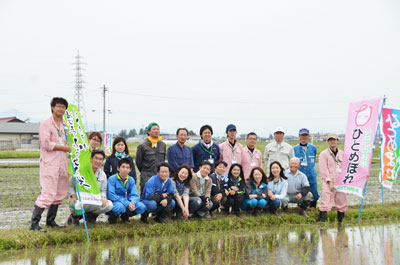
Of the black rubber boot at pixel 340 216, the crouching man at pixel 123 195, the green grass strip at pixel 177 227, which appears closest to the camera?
the green grass strip at pixel 177 227

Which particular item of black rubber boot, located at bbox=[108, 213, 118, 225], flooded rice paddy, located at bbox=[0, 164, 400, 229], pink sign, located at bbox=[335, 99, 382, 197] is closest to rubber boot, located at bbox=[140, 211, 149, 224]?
black rubber boot, located at bbox=[108, 213, 118, 225]

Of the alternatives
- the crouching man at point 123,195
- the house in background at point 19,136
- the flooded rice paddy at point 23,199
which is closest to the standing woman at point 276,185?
the crouching man at point 123,195

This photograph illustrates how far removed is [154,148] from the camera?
6352 millimetres

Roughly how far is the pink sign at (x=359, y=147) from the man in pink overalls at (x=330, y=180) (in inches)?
5.6

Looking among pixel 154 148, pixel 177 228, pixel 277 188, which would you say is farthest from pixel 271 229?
pixel 154 148

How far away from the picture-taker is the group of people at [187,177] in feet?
17.6

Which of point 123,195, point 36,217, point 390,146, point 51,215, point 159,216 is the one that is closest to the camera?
point 36,217

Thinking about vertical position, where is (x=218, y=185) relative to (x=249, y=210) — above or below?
above

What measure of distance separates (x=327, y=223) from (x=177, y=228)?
2.63 m

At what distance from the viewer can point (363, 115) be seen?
260 inches

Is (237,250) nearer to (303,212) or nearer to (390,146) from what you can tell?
(303,212)

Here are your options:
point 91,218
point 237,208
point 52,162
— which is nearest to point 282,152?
point 237,208

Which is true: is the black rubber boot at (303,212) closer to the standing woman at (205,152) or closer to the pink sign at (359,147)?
the pink sign at (359,147)

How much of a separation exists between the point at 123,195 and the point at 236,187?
1929 millimetres
